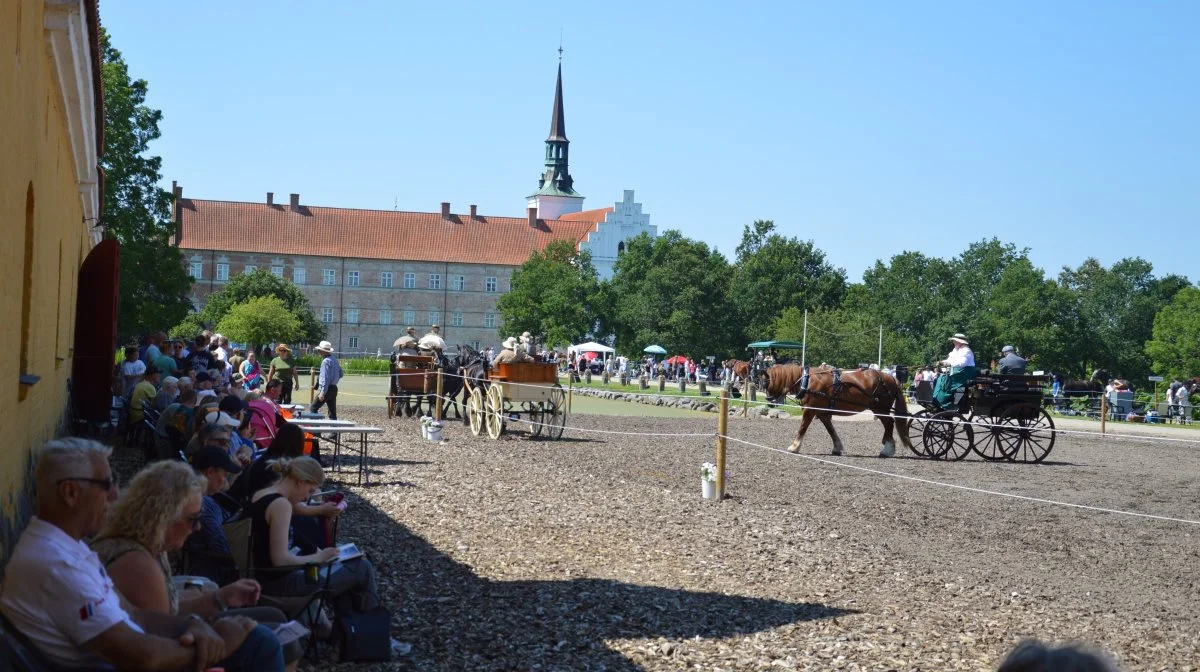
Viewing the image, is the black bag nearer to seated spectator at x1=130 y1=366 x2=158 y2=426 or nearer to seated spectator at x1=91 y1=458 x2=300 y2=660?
seated spectator at x1=91 y1=458 x2=300 y2=660

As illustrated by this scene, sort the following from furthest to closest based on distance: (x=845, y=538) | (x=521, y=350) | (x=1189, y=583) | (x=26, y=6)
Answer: (x=521, y=350) → (x=845, y=538) → (x=1189, y=583) → (x=26, y=6)

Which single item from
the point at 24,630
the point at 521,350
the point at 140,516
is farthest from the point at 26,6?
the point at 521,350

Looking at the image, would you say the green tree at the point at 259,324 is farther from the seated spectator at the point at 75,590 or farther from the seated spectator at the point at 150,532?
the seated spectator at the point at 75,590

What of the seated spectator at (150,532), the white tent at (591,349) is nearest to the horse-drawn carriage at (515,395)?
the seated spectator at (150,532)

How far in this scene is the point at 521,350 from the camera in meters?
22.0

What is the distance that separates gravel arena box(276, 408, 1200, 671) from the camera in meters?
7.11

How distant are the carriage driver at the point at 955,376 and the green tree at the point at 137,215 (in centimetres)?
2476

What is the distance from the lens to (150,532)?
15.0 feet

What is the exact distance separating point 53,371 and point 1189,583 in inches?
376

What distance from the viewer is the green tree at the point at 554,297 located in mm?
85250

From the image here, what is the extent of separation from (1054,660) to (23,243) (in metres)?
6.76

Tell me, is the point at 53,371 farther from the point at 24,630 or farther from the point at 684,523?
the point at 24,630

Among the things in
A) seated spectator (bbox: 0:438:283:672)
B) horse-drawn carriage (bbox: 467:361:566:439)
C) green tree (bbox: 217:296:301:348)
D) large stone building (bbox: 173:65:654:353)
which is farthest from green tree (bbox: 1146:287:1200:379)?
seated spectator (bbox: 0:438:283:672)

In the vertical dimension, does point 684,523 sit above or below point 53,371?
below
